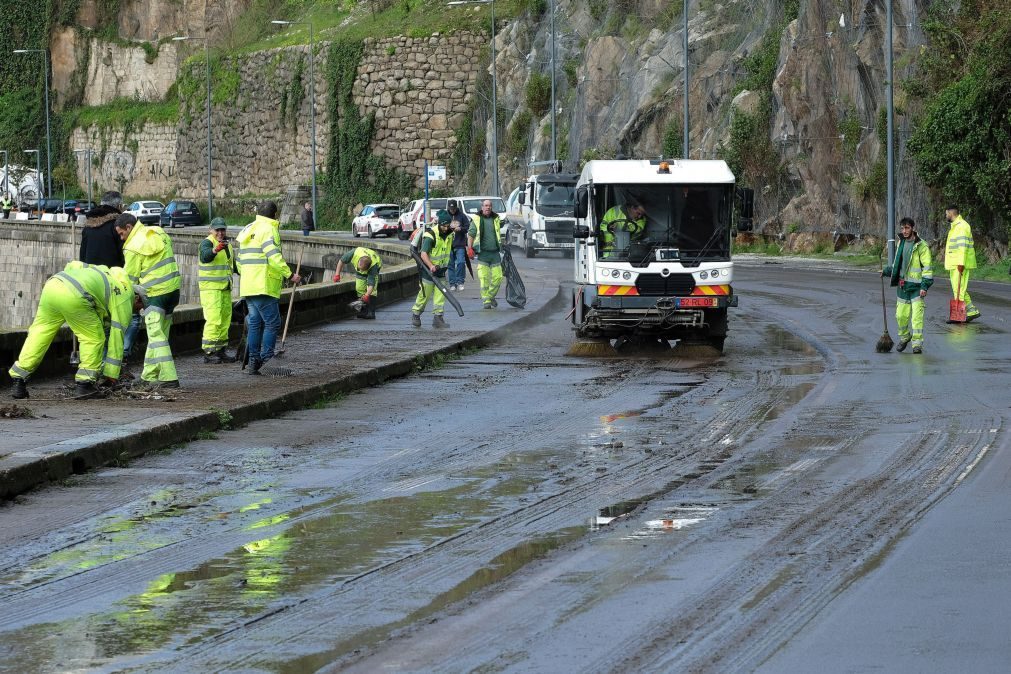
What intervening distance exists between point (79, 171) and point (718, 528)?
10549 cm

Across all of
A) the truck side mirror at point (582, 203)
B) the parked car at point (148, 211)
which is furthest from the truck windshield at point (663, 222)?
the parked car at point (148, 211)

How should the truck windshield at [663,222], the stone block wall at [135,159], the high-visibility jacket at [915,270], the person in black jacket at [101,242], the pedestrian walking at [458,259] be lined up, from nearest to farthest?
1. the person in black jacket at [101,242]
2. the high-visibility jacket at [915,270]
3. the truck windshield at [663,222]
4. the pedestrian walking at [458,259]
5. the stone block wall at [135,159]

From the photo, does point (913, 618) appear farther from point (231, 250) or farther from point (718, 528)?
point (231, 250)

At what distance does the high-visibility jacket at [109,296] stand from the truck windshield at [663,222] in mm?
7301

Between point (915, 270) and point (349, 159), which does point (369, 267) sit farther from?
point (349, 159)

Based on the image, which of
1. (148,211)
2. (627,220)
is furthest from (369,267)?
(148,211)

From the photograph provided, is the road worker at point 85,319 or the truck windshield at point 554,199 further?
the truck windshield at point 554,199

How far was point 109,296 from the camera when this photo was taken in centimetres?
1399

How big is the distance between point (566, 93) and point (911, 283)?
53.4 metres

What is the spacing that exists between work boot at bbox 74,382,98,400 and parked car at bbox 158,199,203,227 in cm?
7002

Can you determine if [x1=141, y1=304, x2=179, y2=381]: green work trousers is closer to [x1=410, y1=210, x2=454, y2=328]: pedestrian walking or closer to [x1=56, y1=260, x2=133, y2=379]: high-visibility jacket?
[x1=56, y1=260, x2=133, y2=379]: high-visibility jacket

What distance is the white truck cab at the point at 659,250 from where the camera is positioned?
19969 mm

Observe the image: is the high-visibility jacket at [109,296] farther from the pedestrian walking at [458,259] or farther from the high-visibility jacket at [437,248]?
the pedestrian walking at [458,259]

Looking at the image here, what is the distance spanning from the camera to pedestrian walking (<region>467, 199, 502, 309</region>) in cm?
2592
